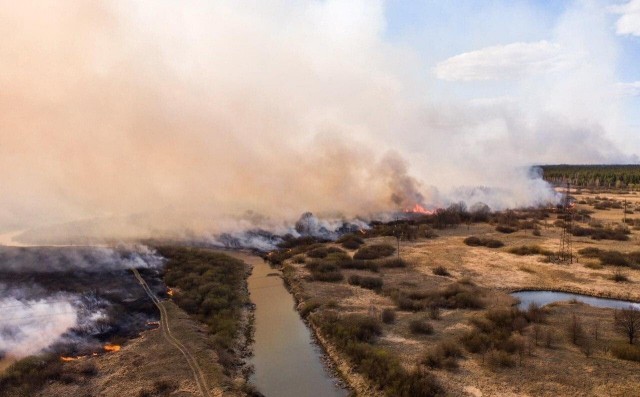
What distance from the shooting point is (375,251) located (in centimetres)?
5034

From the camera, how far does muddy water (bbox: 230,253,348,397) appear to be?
23.0 metres

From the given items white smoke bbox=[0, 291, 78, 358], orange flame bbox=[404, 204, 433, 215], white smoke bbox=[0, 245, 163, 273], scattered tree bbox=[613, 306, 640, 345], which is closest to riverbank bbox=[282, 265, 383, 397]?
white smoke bbox=[0, 291, 78, 358]

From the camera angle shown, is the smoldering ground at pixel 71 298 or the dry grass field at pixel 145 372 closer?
the dry grass field at pixel 145 372

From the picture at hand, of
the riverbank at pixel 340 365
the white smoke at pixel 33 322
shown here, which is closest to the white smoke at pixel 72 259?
the white smoke at pixel 33 322

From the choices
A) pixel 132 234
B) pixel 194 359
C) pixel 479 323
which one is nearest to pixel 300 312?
pixel 194 359

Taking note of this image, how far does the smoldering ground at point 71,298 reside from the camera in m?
26.7

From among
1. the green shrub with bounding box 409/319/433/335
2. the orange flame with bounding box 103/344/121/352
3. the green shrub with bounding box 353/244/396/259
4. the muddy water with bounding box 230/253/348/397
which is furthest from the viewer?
the green shrub with bounding box 353/244/396/259

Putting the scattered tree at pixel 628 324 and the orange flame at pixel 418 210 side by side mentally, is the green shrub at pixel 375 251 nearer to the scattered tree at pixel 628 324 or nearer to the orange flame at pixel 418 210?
the scattered tree at pixel 628 324

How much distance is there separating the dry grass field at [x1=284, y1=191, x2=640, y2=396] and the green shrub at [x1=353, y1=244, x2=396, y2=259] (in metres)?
2.20

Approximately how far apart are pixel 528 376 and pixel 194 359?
17078 millimetres

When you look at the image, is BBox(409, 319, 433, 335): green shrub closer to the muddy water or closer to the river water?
the muddy water

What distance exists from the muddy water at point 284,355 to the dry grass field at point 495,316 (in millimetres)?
1246

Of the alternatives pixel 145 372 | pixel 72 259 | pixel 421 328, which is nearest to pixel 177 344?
pixel 145 372

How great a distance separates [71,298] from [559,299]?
3626cm
